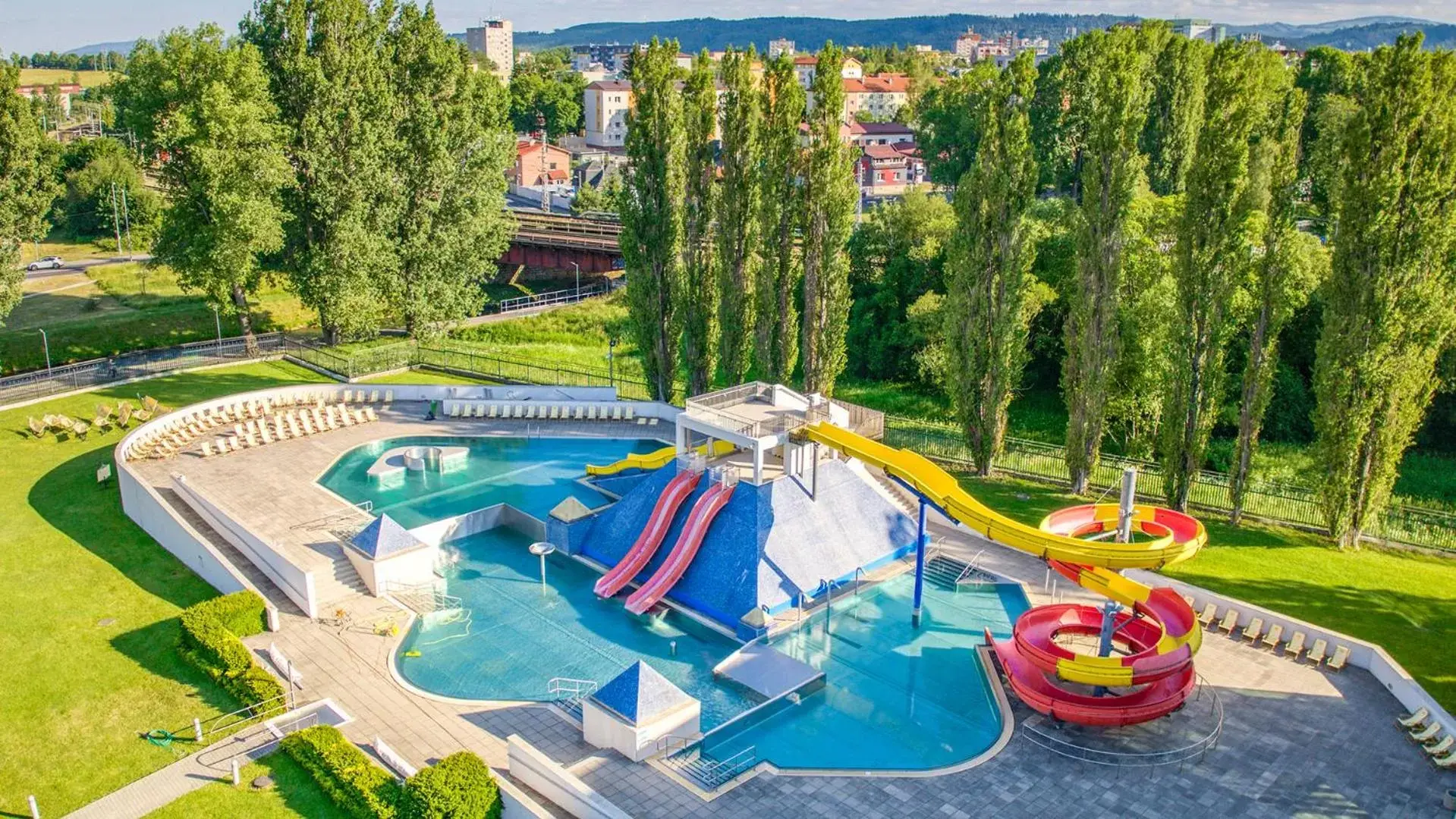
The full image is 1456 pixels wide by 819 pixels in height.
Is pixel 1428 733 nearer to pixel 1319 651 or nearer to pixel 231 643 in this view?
pixel 1319 651

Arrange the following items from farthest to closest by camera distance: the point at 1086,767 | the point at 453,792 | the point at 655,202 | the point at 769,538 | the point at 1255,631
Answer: the point at 655,202, the point at 769,538, the point at 1255,631, the point at 1086,767, the point at 453,792

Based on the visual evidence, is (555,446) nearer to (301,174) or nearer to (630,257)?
(630,257)

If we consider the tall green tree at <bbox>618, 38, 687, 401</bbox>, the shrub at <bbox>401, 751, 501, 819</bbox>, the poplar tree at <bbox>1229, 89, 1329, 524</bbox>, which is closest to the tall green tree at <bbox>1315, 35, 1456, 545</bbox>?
the poplar tree at <bbox>1229, 89, 1329, 524</bbox>

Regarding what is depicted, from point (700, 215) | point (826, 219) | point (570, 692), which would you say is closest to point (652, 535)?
point (570, 692)

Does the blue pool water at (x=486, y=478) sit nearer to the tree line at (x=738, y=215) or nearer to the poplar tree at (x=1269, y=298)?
the tree line at (x=738, y=215)

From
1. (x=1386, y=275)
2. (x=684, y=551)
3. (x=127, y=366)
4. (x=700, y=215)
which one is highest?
(x=700, y=215)

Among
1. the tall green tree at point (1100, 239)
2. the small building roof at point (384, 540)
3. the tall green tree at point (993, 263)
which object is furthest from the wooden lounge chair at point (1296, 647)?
the small building roof at point (384, 540)
